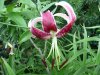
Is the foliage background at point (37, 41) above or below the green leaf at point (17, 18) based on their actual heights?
below

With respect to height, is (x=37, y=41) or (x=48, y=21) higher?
(x=48, y=21)

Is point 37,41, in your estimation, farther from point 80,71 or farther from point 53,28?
point 53,28

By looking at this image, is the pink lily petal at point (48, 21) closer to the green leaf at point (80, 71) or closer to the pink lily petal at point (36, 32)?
the pink lily petal at point (36, 32)

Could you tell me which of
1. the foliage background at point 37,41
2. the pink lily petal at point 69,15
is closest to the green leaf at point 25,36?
the foliage background at point 37,41

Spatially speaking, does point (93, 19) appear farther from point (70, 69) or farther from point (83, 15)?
point (70, 69)

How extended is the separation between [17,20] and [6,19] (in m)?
0.13

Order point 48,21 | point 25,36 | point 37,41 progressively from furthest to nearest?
point 37,41 < point 25,36 < point 48,21

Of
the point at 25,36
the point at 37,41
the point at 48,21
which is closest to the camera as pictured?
the point at 48,21

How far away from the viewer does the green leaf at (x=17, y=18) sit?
110cm

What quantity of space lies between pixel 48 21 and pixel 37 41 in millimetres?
508

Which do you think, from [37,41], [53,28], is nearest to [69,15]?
[53,28]

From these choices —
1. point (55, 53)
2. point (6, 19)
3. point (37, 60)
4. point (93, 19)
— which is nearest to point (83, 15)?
point (93, 19)

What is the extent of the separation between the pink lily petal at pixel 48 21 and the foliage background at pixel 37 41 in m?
0.10

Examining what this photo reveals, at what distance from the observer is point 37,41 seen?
4.83 ft
